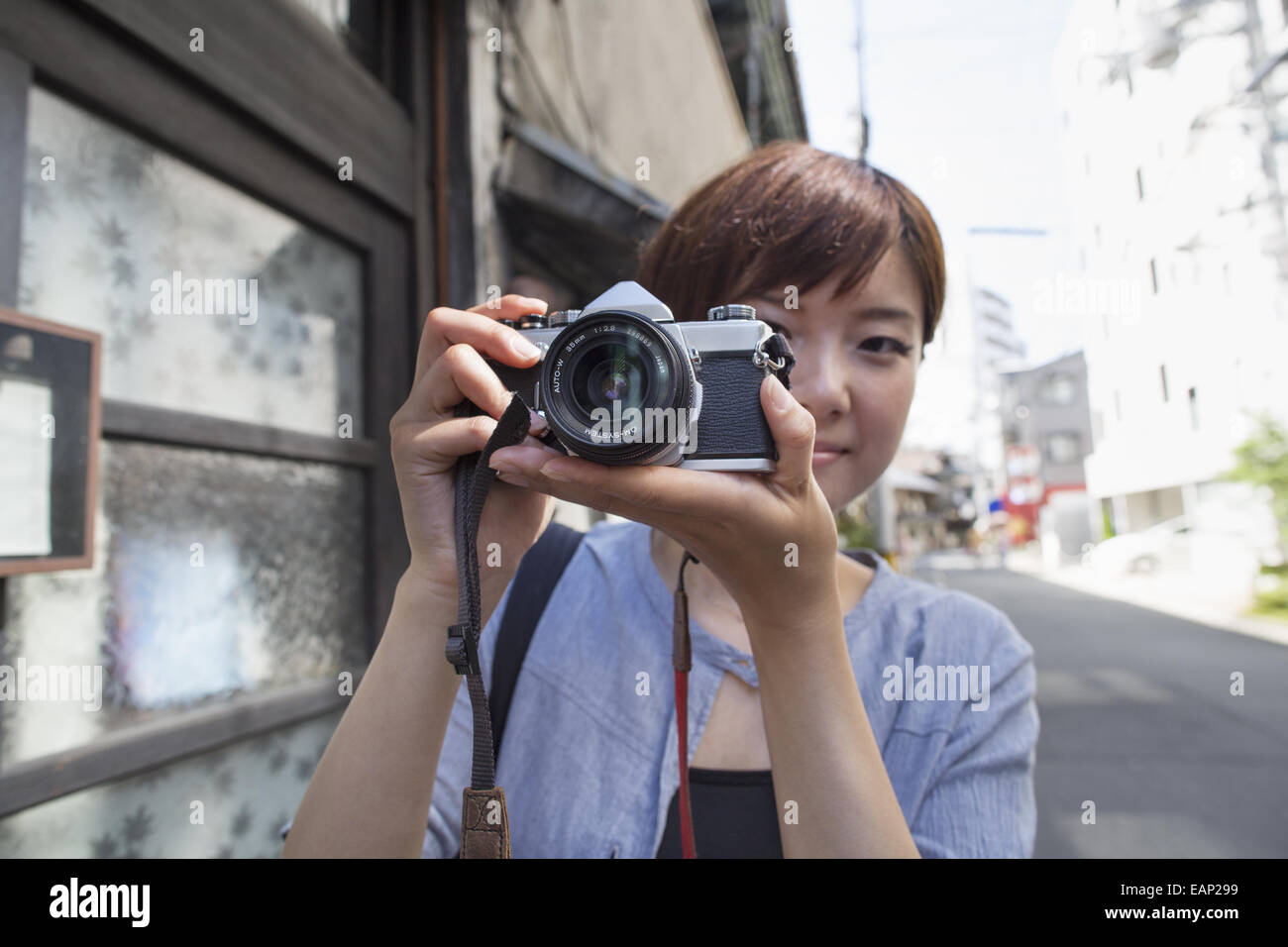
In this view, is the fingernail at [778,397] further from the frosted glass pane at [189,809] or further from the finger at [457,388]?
the frosted glass pane at [189,809]

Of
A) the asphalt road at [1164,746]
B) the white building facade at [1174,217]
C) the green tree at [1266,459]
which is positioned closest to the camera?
the white building facade at [1174,217]

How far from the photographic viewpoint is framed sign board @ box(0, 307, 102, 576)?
1034 mm

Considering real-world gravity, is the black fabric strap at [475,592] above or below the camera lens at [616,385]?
below

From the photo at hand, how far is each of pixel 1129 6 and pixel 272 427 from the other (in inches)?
111

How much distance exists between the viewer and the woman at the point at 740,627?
0.70 metres

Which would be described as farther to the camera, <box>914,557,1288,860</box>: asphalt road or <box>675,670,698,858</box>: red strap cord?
<box>914,557,1288,860</box>: asphalt road

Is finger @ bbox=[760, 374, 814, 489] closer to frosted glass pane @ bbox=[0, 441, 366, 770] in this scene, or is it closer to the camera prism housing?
the camera prism housing

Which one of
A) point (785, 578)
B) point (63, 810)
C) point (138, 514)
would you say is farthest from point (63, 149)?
point (785, 578)

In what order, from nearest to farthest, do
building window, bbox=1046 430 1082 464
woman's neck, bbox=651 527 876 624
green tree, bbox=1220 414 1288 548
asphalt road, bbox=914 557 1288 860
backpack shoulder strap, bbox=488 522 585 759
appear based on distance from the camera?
backpack shoulder strap, bbox=488 522 585 759 → woman's neck, bbox=651 527 876 624 → asphalt road, bbox=914 557 1288 860 → green tree, bbox=1220 414 1288 548 → building window, bbox=1046 430 1082 464

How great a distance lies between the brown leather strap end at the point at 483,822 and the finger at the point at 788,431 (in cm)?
43

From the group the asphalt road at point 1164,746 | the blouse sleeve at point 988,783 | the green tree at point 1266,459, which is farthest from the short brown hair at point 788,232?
the green tree at point 1266,459

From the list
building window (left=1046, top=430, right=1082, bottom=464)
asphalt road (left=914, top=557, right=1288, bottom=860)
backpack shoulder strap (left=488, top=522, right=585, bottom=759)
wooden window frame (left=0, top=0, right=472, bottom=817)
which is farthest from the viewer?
building window (left=1046, top=430, right=1082, bottom=464)

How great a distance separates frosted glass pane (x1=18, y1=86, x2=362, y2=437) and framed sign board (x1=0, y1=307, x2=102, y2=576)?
0.13m

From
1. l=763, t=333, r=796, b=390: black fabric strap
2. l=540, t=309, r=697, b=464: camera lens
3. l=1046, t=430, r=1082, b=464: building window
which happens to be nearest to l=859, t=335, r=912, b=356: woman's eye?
l=763, t=333, r=796, b=390: black fabric strap
